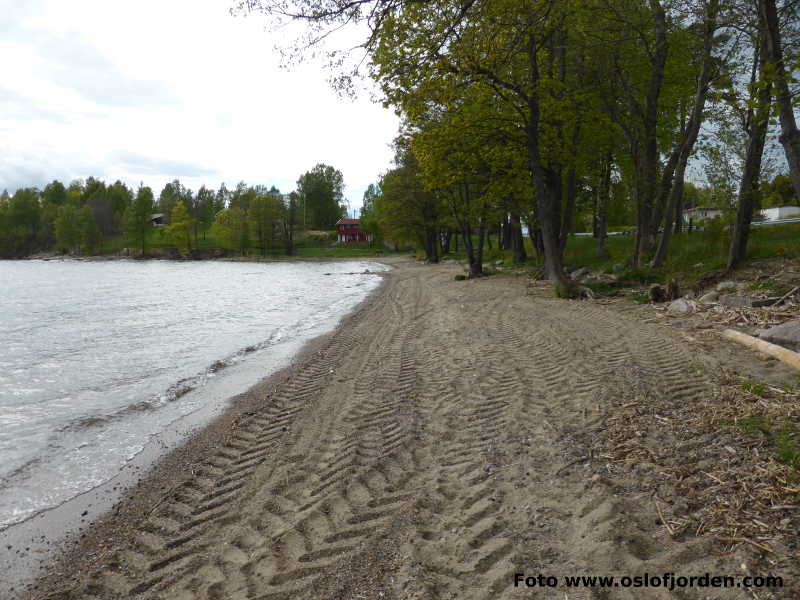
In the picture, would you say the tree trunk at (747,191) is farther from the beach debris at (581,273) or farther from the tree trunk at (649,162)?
the beach debris at (581,273)

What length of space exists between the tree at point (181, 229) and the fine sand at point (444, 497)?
95711 millimetres

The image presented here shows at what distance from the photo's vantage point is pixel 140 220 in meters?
92.8

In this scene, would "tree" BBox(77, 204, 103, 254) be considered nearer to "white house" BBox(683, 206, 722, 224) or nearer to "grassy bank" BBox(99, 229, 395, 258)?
"grassy bank" BBox(99, 229, 395, 258)

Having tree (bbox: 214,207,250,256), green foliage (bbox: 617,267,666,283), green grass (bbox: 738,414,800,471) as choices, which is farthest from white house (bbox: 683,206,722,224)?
tree (bbox: 214,207,250,256)

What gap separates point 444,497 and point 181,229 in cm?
10041

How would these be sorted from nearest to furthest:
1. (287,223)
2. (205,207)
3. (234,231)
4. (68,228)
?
1. (287,223)
2. (234,231)
3. (68,228)
4. (205,207)

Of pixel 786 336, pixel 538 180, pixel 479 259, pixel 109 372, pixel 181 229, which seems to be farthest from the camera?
pixel 181 229

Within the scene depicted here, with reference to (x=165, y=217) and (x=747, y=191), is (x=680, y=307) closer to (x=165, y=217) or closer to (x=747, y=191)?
(x=747, y=191)

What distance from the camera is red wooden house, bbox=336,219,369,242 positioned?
4365 inches

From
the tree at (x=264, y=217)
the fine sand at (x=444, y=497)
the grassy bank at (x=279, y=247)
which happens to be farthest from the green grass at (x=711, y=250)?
the tree at (x=264, y=217)

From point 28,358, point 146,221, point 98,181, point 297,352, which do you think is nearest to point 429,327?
point 297,352

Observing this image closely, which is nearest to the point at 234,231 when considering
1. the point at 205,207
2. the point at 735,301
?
the point at 205,207

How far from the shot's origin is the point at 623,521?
11.6ft

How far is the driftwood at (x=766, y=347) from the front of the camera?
6.76 meters
